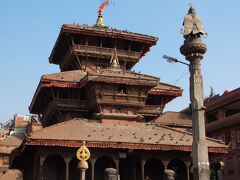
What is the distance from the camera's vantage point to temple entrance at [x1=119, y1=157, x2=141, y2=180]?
29.8 meters

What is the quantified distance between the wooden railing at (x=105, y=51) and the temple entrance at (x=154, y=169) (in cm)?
1238

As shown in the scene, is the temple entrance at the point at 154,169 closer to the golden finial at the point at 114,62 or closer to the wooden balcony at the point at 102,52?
the golden finial at the point at 114,62

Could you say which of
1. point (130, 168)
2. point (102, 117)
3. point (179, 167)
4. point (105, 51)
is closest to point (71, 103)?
point (102, 117)

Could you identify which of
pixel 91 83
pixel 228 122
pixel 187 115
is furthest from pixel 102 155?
pixel 228 122

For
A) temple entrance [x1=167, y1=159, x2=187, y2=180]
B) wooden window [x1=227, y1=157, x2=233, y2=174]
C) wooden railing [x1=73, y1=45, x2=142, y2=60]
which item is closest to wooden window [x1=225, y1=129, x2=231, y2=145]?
wooden window [x1=227, y1=157, x2=233, y2=174]

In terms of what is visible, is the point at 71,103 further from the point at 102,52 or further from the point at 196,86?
the point at 196,86

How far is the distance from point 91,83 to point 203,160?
1780 centimetres

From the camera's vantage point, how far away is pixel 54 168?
2888cm

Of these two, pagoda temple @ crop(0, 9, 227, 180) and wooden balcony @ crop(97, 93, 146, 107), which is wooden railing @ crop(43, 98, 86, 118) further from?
wooden balcony @ crop(97, 93, 146, 107)

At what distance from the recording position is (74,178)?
2927 centimetres

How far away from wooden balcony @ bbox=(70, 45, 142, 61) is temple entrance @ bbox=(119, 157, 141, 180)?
12.1 meters

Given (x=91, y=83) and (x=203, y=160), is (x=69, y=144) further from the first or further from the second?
(x=203, y=160)

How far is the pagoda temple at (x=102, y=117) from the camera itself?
27672 millimetres

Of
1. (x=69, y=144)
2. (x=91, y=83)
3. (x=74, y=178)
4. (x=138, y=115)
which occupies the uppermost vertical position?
(x=91, y=83)
